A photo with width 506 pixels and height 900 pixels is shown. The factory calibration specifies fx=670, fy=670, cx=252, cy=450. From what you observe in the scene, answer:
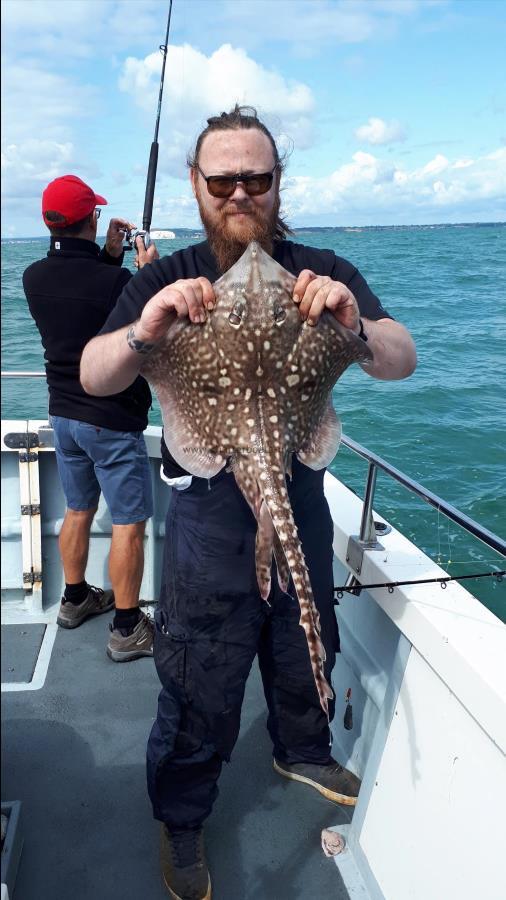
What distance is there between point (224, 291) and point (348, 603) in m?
2.05

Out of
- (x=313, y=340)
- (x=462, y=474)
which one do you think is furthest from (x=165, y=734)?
(x=462, y=474)

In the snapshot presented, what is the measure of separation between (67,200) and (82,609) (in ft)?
8.36

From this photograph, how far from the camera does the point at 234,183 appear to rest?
2156mm

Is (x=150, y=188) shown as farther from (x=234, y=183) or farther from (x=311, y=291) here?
(x=311, y=291)

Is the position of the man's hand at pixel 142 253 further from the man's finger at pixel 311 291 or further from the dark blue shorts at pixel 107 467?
the man's finger at pixel 311 291

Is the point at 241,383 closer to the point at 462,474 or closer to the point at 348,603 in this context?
the point at 348,603

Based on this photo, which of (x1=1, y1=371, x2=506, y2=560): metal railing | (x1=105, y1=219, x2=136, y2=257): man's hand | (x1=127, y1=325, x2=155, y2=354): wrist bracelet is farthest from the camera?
(x1=105, y1=219, x2=136, y2=257): man's hand

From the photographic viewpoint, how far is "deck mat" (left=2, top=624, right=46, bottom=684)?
13.1ft

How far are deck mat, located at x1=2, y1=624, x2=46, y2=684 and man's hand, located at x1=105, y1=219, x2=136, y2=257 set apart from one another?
2.46 m

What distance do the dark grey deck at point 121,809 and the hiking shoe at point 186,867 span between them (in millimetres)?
93

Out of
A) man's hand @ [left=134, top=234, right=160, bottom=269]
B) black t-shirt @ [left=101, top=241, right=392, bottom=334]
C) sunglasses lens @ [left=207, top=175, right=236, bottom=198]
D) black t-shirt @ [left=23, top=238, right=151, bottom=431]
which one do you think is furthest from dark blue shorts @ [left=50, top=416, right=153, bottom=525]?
sunglasses lens @ [left=207, top=175, right=236, bottom=198]

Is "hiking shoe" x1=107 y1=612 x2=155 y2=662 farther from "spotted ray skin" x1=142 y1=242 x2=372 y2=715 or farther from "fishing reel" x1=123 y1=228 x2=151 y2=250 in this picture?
"spotted ray skin" x1=142 y1=242 x2=372 y2=715

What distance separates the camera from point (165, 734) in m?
2.58

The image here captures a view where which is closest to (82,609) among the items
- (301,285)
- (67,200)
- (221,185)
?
(67,200)
